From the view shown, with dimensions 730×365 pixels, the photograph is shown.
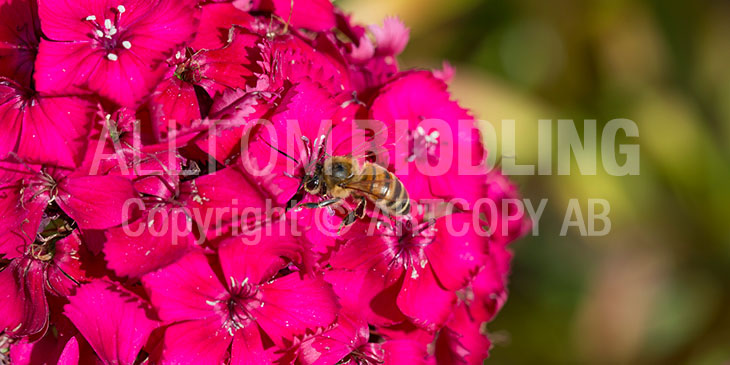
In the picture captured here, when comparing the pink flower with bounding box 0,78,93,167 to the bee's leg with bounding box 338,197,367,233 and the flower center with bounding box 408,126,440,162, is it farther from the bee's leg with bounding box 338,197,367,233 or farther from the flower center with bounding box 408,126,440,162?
the flower center with bounding box 408,126,440,162

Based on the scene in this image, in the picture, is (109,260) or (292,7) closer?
(109,260)

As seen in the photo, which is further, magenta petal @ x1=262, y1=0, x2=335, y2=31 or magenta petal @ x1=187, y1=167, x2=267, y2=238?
magenta petal @ x1=262, y1=0, x2=335, y2=31

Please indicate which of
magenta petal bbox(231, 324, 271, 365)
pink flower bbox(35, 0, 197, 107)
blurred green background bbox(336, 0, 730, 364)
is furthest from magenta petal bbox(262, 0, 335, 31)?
blurred green background bbox(336, 0, 730, 364)

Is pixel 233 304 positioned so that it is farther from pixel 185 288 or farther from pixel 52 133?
pixel 52 133

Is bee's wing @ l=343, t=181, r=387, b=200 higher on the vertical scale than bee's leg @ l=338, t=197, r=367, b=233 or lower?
higher

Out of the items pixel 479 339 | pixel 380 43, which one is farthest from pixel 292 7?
pixel 479 339

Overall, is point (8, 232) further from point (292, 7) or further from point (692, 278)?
point (692, 278)
